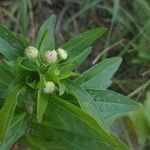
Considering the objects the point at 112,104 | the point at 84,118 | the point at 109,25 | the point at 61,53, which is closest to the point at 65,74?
the point at 61,53

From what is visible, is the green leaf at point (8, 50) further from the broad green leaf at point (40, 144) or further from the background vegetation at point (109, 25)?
the background vegetation at point (109, 25)

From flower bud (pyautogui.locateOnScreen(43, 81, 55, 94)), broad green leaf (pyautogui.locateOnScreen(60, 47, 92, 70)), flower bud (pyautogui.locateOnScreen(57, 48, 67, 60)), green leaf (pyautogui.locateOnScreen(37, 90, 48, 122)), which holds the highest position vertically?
flower bud (pyautogui.locateOnScreen(57, 48, 67, 60))

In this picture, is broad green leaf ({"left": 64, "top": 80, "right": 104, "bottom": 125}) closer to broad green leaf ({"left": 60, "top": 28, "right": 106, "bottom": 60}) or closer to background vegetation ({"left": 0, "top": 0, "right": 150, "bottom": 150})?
broad green leaf ({"left": 60, "top": 28, "right": 106, "bottom": 60})

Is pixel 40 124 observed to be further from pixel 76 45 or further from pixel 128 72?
pixel 128 72

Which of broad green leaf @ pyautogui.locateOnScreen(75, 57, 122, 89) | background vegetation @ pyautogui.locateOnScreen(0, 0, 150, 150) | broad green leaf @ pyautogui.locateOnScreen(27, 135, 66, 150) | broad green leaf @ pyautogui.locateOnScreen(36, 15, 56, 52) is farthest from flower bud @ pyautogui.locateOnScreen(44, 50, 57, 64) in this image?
background vegetation @ pyautogui.locateOnScreen(0, 0, 150, 150)

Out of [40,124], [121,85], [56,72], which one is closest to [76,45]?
[56,72]

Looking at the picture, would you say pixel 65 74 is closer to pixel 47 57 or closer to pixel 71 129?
pixel 47 57

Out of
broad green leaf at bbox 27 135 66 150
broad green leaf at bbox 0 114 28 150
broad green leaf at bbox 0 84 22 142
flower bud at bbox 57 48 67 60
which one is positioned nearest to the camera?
broad green leaf at bbox 0 84 22 142
